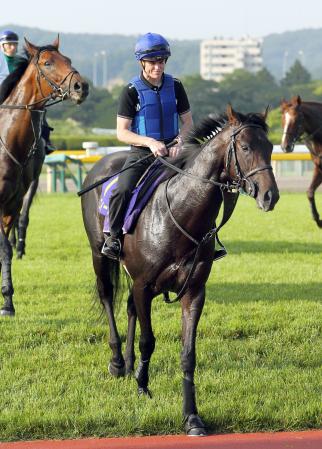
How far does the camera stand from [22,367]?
6773 mm

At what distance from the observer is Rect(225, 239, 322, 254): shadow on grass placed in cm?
1325

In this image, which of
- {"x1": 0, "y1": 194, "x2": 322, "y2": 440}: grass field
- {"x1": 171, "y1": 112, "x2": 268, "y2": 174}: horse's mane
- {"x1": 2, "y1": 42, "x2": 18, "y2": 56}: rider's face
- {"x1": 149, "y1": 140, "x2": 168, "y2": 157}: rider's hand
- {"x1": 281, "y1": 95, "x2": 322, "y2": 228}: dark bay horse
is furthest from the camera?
{"x1": 281, "y1": 95, "x2": 322, "y2": 228}: dark bay horse

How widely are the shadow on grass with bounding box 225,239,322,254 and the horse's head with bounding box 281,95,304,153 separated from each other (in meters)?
2.03

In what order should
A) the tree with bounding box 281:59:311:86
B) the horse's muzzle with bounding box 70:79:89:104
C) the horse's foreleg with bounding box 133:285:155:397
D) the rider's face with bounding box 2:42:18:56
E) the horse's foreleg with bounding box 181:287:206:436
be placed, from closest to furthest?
the horse's foreleg with bounding box 181:287:206:436 < the horse's foreleg with bounding box 133:285:155:397 < the horse's muzzle with bounding box 70:79:89:104 < the rider's face with bounding box 2:42:18:56 < the tree with bounding box 281:59:311:86

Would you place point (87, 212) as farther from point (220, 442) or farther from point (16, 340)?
point (220, 442)

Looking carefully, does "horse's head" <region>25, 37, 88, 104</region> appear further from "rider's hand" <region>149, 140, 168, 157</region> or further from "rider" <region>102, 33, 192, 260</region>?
"rider's hand" <region>149, 140, 168, 157</region>

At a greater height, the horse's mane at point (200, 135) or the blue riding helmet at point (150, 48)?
the blue riding helmet at point (150, 48)

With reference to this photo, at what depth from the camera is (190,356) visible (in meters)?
5.72

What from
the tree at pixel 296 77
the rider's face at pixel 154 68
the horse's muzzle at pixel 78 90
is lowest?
the tree at pixel 296 77

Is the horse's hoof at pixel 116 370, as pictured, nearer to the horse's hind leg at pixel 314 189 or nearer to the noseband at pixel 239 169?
the noseband at pixel 239 169

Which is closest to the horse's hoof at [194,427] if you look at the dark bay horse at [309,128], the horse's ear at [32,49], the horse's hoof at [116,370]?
the horse's hoof at [116,370]

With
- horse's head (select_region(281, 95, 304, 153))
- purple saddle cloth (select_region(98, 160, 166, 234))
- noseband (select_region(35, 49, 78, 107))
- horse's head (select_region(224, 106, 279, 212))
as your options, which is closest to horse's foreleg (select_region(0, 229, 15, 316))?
noseband (select_region(35, 49, 78, 107))

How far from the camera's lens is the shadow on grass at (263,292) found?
9477 mm

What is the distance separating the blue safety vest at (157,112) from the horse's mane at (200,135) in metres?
0.36
